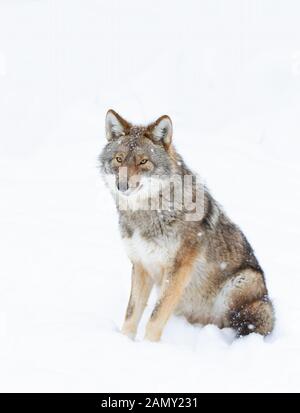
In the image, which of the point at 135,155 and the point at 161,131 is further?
the point at 161,131

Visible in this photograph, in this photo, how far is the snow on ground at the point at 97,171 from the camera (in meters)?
5.18

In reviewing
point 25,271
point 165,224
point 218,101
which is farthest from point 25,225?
point 218,101

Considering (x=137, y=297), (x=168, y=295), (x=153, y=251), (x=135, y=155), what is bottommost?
(x=137, y=297)

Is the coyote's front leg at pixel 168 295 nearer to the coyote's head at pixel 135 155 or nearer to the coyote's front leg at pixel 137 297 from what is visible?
the coyote's front leg at pixel 137 297

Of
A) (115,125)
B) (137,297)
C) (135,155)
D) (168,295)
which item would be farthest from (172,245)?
(115,125)

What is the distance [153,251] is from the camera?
20.4 ft

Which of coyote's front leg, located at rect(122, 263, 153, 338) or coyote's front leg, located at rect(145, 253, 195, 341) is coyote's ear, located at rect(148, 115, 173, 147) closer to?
coyote's front leg, located at rect(145, 253, 195, 341)

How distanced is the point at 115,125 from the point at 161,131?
0.57 m

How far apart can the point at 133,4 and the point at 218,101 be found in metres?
9.78

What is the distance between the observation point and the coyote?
618 cm

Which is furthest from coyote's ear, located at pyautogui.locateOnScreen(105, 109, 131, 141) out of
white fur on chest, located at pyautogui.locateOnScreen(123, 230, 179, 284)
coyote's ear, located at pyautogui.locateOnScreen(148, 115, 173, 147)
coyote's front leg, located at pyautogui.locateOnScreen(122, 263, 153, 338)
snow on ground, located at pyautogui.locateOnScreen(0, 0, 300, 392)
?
snow on ground, located at pyautogui.locateOnScreen(0, 0, 300, 392)

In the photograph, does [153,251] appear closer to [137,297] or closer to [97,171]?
[137,297]

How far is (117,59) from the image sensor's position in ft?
72.6

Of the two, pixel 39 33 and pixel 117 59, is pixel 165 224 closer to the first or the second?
pixel 117 59
